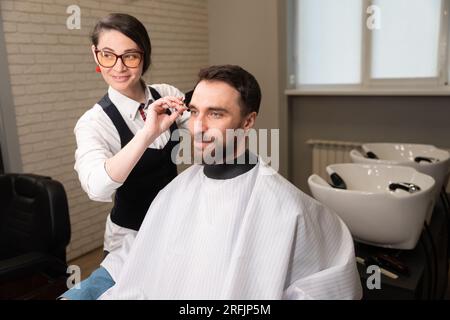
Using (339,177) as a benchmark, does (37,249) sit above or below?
below

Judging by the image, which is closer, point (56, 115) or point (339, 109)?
point (56, 115)

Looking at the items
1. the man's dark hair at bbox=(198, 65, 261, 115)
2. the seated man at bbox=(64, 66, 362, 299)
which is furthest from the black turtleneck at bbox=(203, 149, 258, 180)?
the man's dark hair at bbox=(198, 65, 261, 115)

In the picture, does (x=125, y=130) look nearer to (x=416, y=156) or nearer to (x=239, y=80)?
(x=239, y=80)

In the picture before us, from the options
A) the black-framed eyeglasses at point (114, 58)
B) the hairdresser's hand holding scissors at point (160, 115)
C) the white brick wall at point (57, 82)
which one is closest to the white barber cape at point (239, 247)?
the hairdresser's hand holding scissors at point (160, 115)

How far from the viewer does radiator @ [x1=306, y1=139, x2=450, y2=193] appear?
3.19 metres

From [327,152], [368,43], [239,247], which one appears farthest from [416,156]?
[239,247]

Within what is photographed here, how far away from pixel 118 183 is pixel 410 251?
3.37ft

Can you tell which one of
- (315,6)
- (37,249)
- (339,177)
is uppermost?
(315,6)

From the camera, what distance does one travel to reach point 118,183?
0.81m

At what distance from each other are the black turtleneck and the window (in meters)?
2.49

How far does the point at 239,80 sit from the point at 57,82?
6.11ft

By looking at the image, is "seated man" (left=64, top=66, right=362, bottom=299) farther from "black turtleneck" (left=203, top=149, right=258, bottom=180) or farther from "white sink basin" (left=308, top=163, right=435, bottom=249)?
"white sink basin" (left=308, top=163, right=435, bottom=249)
